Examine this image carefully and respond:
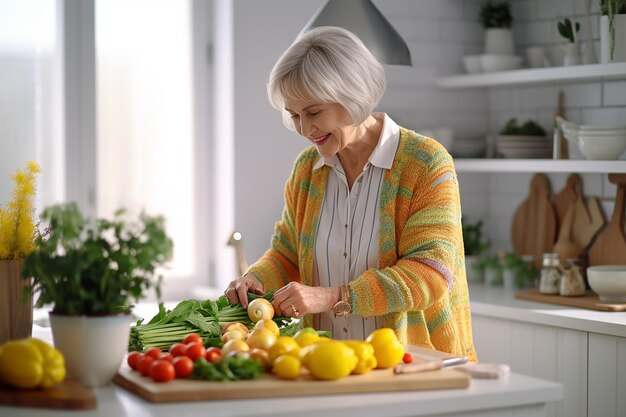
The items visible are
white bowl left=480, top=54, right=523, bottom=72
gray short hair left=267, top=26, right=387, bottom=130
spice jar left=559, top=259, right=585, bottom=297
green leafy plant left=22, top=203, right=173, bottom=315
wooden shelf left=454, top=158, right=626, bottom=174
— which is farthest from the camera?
white bowl left=480, top=54, right=523, bottom=72

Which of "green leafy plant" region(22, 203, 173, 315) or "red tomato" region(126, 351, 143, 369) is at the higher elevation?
"green leafy plant" region(22, 203, 173, 315)

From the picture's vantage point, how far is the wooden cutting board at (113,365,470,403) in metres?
2.10

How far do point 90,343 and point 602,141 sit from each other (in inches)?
108

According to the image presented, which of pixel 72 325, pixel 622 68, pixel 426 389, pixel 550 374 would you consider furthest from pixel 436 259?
pixel 622 68

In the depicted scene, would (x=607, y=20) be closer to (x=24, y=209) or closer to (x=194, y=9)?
(x=194, y=9)

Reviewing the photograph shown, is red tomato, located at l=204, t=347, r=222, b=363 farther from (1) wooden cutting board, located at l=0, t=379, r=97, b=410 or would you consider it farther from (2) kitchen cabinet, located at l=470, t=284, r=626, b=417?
(2) kitchen cabinet, located at l=470, t=284, r=626, b=417

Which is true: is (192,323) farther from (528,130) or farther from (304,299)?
(528,130)

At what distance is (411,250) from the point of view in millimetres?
2836

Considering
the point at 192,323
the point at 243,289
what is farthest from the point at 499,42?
the point at 192,323

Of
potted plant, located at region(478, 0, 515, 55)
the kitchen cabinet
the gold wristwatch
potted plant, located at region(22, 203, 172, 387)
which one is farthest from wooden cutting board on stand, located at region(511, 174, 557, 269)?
potted plant, located at region(22, 203, 172, 387)

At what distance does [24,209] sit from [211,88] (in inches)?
98.7

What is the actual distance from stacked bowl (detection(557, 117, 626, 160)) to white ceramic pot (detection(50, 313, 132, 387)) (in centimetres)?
266

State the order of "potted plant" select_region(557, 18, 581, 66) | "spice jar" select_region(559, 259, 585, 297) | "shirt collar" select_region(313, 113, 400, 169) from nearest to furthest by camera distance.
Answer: "shirt collar" select_region(313, 113, 400, 169)
"spice jar" select_region(559, 259, 585, 297)
"potted plant" select_region(557, 18, 581, 66)

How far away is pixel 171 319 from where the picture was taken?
274cm
